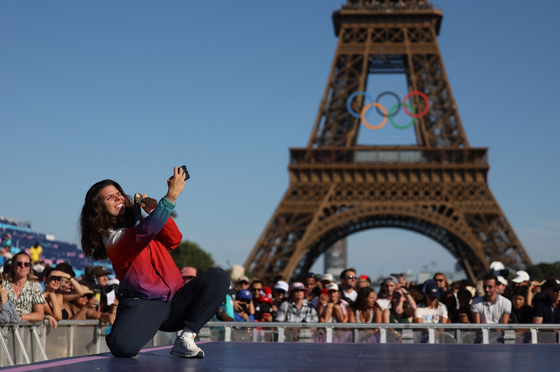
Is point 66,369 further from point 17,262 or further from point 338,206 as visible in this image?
point 338,206

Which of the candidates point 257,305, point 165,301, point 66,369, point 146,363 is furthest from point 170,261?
point 257,305

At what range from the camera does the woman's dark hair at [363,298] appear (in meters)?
8.72

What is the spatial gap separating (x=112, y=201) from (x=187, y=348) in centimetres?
108

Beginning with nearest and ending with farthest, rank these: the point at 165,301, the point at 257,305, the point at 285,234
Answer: the point at 165,301 < the point at 257,305 < the point at 285,234

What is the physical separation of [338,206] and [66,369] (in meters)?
31.2

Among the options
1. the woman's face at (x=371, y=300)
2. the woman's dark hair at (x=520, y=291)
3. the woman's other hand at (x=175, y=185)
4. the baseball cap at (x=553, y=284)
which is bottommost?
the woman's face at (x=371, y=300)

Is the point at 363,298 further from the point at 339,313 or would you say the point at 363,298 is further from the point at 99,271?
the point at 99,271

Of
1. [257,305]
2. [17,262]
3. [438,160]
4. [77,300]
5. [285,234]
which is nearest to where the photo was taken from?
[17,262]

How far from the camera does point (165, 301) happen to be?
15.1 feet

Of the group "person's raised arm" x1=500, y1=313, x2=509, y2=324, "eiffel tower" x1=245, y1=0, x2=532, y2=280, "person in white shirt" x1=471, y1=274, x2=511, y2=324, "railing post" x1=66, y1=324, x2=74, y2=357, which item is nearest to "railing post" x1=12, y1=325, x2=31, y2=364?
"railing post" x1=66, y1=324, x2=74, y2=357

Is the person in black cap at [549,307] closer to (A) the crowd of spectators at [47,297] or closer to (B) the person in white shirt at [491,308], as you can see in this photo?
(B) the person in white shirt at [491,308]

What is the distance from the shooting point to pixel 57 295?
7988mm

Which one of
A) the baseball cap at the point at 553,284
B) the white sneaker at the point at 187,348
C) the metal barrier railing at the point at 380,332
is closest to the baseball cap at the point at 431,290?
the baseball cap at the point at 553,284

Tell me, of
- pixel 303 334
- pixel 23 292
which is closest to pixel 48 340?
pixel 23 292
